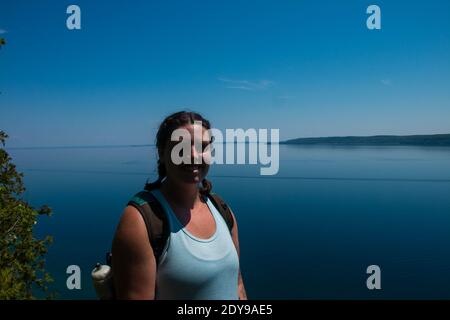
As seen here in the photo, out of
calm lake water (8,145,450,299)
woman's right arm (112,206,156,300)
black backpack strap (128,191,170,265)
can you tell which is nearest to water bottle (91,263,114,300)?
woman's right arm (112,206,156,300)

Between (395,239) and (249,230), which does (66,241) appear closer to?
(249,230)

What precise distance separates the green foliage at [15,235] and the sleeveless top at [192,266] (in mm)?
5748

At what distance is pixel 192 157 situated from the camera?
1.87m

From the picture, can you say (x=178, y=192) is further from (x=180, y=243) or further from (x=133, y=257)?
(x=133, y=257)

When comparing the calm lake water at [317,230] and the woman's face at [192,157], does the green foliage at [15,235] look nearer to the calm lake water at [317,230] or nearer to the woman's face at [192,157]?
the woman's face at [192,157]

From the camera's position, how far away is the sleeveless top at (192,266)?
167cm

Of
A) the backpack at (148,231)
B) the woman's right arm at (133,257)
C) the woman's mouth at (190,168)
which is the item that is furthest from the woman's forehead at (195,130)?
the woman's right arm at (133,257)

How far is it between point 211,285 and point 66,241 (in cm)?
6467

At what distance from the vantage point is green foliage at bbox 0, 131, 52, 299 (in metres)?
6.99

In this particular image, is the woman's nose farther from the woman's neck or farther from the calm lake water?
the calm lake water

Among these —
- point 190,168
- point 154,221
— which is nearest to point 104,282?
point 154,221

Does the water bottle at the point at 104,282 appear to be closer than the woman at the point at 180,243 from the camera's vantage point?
No

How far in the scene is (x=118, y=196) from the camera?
90000 mm
